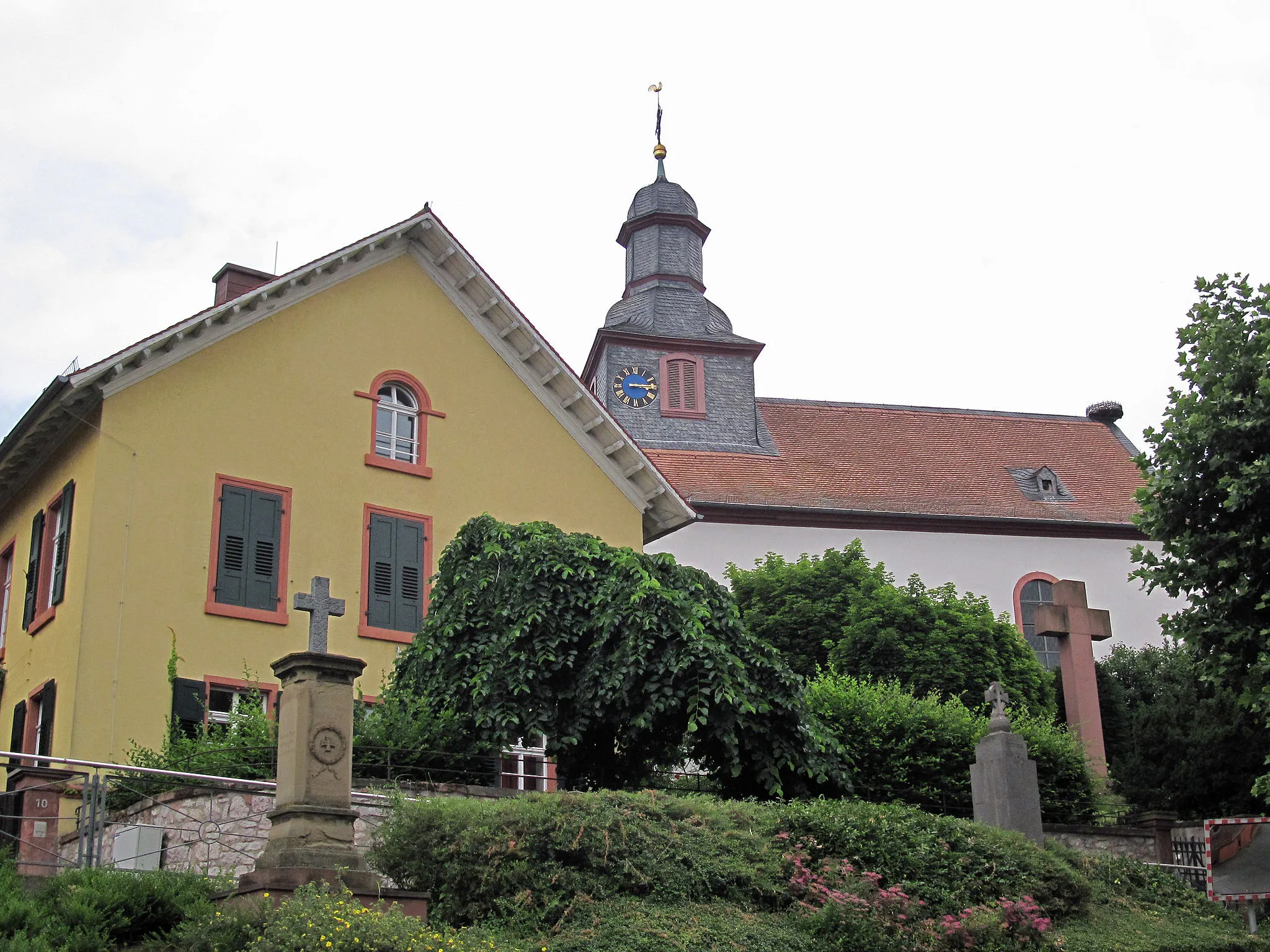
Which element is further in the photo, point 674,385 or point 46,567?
point 674,385

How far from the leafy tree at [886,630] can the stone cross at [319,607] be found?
14544 mm

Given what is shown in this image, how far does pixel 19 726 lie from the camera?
1988 cm

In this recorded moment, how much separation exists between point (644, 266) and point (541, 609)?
87.5 ft

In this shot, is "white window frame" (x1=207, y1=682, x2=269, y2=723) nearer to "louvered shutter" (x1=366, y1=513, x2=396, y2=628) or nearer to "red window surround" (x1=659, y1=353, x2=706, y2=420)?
"louvered shutter" (x1=366, y1=513, x2=396, y2=628)

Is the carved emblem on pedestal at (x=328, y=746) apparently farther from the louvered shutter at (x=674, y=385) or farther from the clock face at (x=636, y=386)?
the louvered shutter at (x=674, y=385)

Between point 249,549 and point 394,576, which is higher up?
point 249,549

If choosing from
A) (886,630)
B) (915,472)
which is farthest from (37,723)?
(915,472)

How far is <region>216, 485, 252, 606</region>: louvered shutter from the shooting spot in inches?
768

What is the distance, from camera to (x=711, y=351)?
40812 mm

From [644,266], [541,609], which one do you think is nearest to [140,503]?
[541,609]

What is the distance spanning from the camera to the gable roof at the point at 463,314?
19375 mm

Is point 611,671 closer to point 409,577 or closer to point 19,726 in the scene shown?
point 409,577

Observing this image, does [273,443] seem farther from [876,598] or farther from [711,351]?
[711,351]

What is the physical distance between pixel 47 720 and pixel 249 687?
8.17 feet
